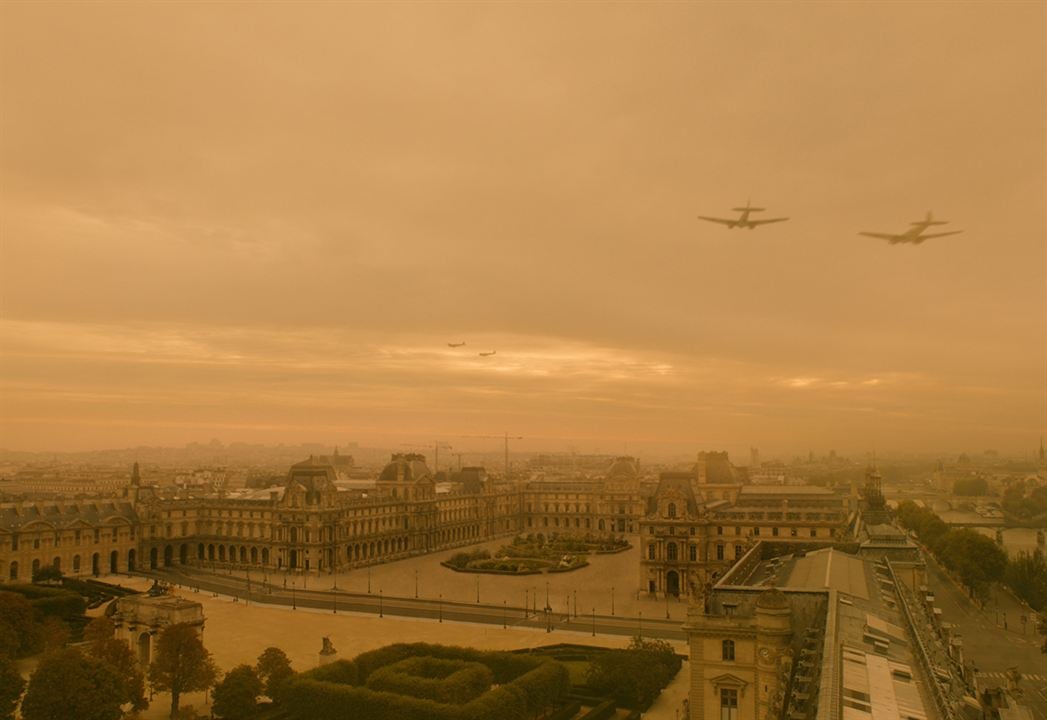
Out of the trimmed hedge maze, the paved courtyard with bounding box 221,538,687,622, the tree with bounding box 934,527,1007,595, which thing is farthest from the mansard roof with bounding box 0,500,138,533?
the tree with bounding box 934,527,1007,595

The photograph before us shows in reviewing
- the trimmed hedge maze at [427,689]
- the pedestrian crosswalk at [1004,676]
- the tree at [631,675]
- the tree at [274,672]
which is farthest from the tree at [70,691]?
the pedestrian crosswalk at [1004,676]

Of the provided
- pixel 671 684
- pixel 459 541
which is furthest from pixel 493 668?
pixel 459 541

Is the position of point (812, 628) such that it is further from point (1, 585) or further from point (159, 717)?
point (1, 585)

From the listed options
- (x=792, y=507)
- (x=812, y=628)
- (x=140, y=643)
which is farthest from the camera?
(x=792, y=507)

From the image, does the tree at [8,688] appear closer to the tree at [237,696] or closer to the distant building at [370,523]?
the tree at [237,696]

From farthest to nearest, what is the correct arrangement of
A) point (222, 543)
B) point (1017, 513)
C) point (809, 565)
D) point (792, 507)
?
1. point (1017, 513)
2. point (222, 543)
3. point (792, 507)
4. point (809, 565)

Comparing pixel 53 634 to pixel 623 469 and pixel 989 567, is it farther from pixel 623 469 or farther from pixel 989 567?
pixel 623 469

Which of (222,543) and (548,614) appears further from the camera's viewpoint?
(222,543)
